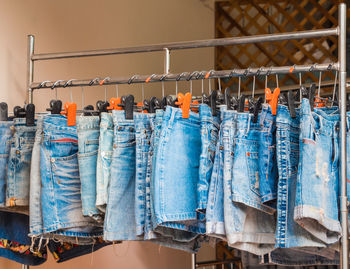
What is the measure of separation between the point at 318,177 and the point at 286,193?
76mm

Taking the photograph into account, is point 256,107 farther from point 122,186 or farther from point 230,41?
point 122,186

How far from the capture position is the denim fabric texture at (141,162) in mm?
1174

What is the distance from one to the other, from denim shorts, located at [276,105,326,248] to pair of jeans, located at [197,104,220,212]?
0.16 metres

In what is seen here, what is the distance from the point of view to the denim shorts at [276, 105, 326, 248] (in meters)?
1.04

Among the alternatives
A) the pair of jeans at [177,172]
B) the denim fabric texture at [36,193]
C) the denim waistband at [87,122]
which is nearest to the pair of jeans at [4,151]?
the denim fabric texture at [36,193]

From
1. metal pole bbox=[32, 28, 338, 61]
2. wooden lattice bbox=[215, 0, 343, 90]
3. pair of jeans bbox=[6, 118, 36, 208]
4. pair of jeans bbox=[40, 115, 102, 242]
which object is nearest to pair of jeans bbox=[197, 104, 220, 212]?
metal pole bbox=[32, 28, 338, 61]

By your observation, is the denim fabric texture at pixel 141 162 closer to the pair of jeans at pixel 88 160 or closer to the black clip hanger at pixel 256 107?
the pair of jeans at pixel 88 160

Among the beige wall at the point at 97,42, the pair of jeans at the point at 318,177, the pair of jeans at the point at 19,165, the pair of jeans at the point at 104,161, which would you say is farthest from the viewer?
the beige wall at the point at 97,42

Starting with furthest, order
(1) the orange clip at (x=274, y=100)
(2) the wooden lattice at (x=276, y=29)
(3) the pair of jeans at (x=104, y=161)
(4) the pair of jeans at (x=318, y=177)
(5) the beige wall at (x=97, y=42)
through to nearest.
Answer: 1. (2) the wooden lattice at (x=276, y=29)
2. (5) the beige wall at (x=97, y=42)
3. (3) the pair of jeans at (x=104, y=161)
4. (1) the orange clip at (x=274, y=100)
5. (4) the pair of jeans at (x=318, y=177)

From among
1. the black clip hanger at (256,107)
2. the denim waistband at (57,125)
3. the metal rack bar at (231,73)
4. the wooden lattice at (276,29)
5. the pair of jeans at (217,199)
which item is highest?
the wooden lattice at (276,29)

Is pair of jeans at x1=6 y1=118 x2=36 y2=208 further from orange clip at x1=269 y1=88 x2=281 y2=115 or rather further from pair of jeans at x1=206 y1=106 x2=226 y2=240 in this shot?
orange clip at x1=269 y1=88 x2=281 y2=115

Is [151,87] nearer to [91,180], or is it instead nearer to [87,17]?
[87,17]

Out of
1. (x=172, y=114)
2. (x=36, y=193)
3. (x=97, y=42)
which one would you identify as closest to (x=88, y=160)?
(x=36, y=193)

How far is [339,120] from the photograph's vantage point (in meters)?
1.09
